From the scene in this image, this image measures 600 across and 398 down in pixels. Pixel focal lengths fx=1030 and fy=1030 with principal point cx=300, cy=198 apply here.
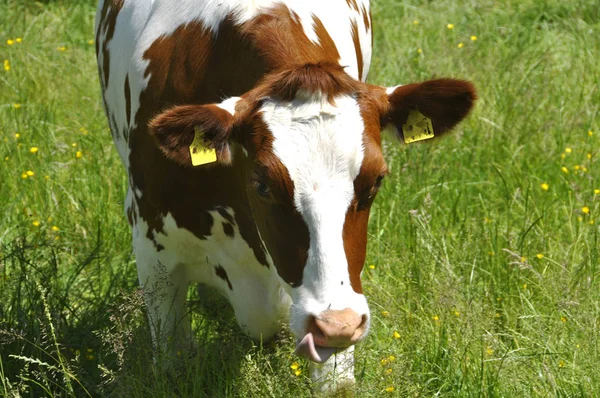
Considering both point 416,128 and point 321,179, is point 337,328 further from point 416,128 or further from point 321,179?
point 416,128

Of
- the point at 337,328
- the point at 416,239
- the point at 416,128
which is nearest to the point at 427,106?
the point at 416,128

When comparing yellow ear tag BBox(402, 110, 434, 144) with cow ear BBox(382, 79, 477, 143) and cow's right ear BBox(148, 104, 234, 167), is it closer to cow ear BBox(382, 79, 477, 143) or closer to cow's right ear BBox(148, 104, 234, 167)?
cow ear BBox(382, 79, 477, 143)

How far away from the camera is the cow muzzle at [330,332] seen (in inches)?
118

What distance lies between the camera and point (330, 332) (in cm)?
301

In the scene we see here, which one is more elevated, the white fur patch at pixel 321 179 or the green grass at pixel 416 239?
the white fur patch at pixel 321 179

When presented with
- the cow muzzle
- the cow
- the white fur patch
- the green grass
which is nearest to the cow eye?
the cow

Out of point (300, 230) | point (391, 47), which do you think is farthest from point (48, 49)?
point (300, 230)

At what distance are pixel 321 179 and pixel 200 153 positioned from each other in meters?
0.46

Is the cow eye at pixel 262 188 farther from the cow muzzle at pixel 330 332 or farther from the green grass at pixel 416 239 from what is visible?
the green grass at pixel 416 239

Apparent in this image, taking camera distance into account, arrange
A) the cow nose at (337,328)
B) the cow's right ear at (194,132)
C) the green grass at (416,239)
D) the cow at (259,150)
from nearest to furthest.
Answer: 1. the cow nose at (337,328)
2. the cow at (259,150)
3. the cow's right ear at (194,132)
4. the green grass at (416,239)

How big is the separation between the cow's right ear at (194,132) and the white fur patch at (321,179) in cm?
16

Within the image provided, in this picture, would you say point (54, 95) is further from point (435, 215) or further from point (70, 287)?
point (435, 215)

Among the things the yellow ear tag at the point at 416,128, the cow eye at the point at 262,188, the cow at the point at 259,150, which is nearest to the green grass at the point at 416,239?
the cow at the point at 259,150

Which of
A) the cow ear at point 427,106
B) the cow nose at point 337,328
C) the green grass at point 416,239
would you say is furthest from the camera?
the green grass at point 416,239
